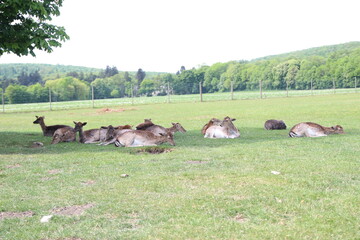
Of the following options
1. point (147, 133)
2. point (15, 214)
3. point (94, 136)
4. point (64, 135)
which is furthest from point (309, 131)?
point (15, 214)

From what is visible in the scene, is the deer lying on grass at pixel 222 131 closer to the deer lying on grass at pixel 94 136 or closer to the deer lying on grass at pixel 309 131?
the deer lying on grass at pixel 309 131

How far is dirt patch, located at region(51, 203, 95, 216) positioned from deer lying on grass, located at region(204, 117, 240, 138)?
9021mm

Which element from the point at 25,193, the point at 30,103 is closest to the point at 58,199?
the point at 25,193

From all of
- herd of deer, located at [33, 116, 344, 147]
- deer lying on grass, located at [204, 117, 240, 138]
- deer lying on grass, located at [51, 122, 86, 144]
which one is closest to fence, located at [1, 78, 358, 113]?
deer lying on grass, located at [51, 122, 86, 144]

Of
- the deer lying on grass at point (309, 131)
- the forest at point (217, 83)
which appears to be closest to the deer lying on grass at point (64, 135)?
the deer lying on grass at point (309, 131)

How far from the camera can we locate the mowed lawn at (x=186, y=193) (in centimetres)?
554

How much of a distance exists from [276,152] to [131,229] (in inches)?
254

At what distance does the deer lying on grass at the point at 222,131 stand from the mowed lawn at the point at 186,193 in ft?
10.1

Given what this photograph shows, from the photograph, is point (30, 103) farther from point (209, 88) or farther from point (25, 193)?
point (209, 88)

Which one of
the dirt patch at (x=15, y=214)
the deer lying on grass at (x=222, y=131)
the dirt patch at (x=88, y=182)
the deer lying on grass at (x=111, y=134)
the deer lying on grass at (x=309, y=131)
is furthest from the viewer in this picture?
the deer lying on grass at (x=222, y=131)

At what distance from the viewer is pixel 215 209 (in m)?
6.29

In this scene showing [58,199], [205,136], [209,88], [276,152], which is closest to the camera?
[58,199]

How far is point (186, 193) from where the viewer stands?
718cm

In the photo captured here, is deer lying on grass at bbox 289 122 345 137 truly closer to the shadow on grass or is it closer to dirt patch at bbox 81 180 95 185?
the shadow on grass
